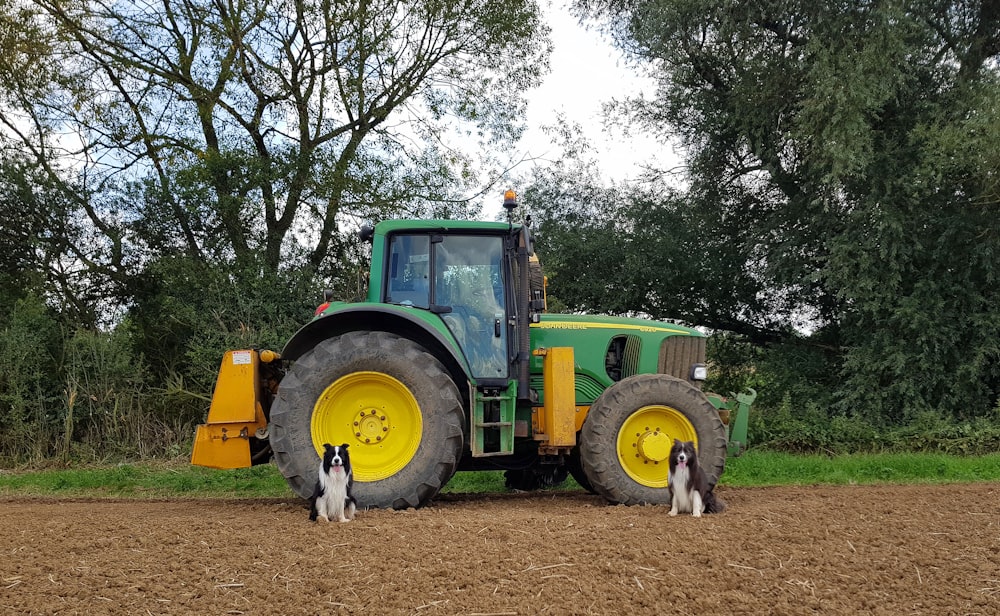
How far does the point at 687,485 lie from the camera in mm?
5559

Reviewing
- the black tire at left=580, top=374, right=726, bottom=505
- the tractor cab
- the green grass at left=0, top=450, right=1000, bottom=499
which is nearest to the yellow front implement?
the tractor cab

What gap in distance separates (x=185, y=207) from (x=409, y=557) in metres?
9.01

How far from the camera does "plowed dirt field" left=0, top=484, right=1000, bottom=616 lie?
139 inches

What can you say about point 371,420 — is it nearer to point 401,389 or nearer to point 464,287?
point 401,389

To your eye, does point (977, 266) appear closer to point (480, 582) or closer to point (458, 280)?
point (458, 280)

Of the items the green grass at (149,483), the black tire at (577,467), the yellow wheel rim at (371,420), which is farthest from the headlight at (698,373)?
the green grass at (149,483)

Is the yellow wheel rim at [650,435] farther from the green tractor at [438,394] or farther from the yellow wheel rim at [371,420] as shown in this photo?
the yellow wheel rim at [371,420]

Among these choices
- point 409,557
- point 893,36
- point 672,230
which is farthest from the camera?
point 672,230

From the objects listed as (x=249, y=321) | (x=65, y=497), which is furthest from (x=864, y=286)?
(x=65, y=497)

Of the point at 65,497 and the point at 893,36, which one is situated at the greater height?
the point at 893,36

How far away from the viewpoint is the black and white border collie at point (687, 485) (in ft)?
18.2

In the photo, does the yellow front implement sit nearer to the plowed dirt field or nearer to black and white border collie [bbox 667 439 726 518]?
the plowed dirt field

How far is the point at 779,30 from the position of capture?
1248 centimetres

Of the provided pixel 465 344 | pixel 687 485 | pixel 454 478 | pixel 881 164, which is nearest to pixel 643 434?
pixel 687 485
